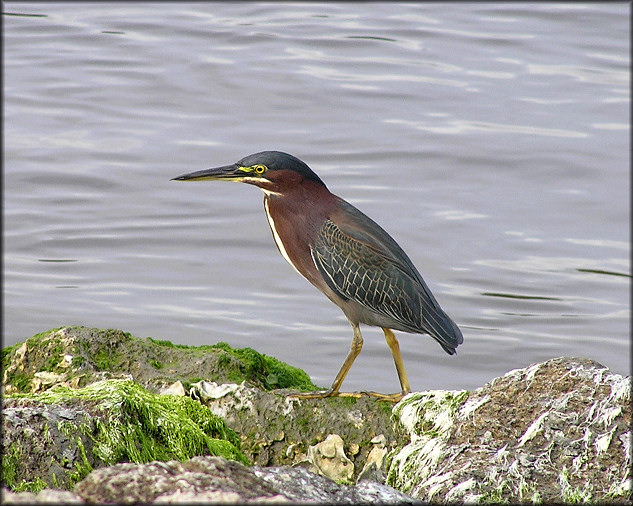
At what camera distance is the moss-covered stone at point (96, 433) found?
353 centimetres

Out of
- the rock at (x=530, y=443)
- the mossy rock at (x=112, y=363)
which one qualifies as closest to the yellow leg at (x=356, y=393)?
the mossy rock at (x=112, y=363)

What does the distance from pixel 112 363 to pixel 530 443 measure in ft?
7.42

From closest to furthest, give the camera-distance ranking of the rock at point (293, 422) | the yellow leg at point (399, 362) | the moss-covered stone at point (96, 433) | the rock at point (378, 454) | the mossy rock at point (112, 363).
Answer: the moss-covered stone at point (96, 433) < the rock at point (378, 454) < the rock at point (293, 422) < the mossy rock at point (112, 363) < the yellow leg at point (399, 362)

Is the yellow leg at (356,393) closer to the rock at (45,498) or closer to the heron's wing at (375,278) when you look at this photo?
the heron's wing at (375,278)

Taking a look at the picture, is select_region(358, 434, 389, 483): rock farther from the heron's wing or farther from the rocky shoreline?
the heron's wing

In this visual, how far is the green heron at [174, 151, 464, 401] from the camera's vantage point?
5.43 m

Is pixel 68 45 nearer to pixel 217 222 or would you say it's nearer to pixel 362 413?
pixel 217 222

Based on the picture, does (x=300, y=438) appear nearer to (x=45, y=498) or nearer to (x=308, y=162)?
(x=45, y=498)

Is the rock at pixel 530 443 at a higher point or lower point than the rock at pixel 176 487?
lower

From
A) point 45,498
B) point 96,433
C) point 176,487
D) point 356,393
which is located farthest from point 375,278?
point 45,498

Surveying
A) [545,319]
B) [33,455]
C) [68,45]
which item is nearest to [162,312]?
[545,319]

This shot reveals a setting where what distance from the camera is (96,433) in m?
3.72

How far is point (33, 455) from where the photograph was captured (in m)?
3.55

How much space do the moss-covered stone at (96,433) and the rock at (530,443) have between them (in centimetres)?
82
